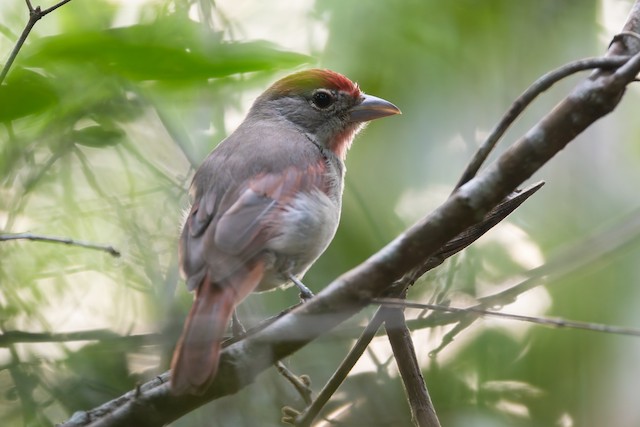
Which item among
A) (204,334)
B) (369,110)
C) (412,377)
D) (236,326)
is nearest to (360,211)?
(369,110)

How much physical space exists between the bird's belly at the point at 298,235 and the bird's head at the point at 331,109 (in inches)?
35.7

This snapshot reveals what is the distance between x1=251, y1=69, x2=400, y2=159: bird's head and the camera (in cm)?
449

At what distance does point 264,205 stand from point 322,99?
51.5 inches

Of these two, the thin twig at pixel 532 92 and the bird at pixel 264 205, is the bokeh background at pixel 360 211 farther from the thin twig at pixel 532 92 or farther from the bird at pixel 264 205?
the thin twig at pixel 532 92

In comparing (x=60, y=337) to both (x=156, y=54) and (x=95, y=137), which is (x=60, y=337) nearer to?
(x=95, y=137)

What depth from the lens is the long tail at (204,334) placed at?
2.56 metres

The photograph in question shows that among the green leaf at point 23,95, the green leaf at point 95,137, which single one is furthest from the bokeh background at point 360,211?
the green leaf at point 23,95

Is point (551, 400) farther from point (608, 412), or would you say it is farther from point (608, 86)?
point (608, 86)

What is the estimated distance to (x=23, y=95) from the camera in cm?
224

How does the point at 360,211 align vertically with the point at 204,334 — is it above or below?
below

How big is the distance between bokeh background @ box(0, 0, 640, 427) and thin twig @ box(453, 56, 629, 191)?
0.71 m

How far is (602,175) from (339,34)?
2.06 m

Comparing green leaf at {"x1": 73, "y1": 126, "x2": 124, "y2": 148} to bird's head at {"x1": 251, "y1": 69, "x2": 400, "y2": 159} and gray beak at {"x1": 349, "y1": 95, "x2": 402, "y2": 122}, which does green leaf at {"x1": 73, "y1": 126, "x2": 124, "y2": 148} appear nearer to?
bird's head at {"x1": 251, "y1": 69, "x2": 400, "y2": 159}

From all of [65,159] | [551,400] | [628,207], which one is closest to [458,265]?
[551,400]
